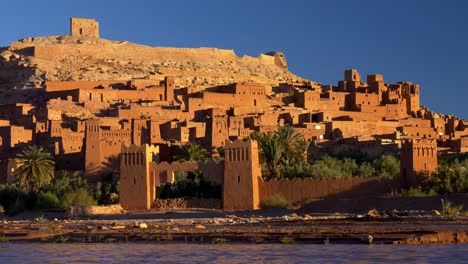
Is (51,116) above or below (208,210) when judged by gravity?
above

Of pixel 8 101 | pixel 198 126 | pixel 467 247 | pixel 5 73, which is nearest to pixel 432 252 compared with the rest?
pixel 467 247

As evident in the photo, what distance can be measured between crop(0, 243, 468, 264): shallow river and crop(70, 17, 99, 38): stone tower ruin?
211ft

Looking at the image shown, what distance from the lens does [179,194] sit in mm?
40094

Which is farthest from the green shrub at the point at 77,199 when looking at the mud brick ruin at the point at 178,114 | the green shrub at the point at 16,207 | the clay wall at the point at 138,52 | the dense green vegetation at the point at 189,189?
the clay wall at the point at 138,52

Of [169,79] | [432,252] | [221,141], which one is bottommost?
[432,252]

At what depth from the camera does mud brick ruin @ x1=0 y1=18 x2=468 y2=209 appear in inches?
1469

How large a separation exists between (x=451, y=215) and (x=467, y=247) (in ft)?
28.6

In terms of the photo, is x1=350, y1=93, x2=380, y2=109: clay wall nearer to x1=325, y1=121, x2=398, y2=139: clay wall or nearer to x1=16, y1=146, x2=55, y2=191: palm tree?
x1=325, y1=121, x2=398, y2=139: clay wall

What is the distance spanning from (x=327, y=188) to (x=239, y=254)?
1453cm

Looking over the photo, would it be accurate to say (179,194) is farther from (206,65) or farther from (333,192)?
(206,65)

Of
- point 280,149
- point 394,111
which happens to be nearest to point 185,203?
point 280,149

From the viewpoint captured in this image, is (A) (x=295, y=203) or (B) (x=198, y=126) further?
(B) (x=198, y=126)

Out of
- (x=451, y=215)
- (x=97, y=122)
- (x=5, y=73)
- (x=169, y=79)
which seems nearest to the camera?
(x=451, y=215)

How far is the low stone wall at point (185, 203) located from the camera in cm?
3788
